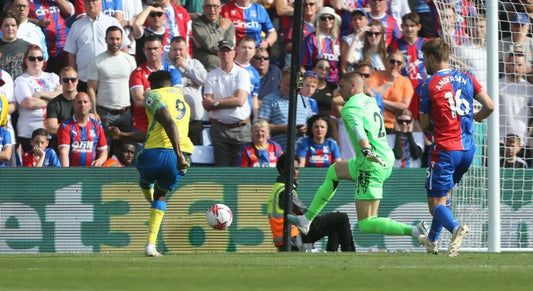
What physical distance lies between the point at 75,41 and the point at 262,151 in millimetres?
3522

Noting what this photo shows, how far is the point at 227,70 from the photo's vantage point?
16.1 meters

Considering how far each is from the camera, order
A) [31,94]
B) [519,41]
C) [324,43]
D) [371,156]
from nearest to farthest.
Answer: [371,156] < [519,41] < [31,94] < [324,43]

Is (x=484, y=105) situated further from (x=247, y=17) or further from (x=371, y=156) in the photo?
(x=247, y=17)

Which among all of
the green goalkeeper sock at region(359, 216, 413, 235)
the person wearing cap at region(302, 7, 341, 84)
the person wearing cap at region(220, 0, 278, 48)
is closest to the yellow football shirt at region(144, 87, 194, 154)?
the green goalkeeper sock at region(359, 216, 413, 235)

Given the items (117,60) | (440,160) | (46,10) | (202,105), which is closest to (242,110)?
(202,105)

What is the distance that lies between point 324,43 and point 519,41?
362cm

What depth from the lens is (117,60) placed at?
15.7 m

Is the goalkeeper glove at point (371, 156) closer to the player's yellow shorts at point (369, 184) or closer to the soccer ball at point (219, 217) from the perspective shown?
the player's yellow shorts at point (369, 184)

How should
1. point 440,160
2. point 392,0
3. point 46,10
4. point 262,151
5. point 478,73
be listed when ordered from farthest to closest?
1. point 392,0
2. point 46,10
3. point 262,151
4. point 478,73
5. point 440,160

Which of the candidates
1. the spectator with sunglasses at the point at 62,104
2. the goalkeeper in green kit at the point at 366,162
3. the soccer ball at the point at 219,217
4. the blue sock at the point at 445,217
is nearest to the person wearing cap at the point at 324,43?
the spectator with sunglasses at the point at 62,104

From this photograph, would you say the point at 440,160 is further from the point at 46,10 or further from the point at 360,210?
the point at 46,10

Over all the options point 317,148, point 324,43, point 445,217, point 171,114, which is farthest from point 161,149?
point 324,43

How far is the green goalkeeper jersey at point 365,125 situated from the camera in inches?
447

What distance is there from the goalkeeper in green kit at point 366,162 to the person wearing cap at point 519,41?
3539mm
